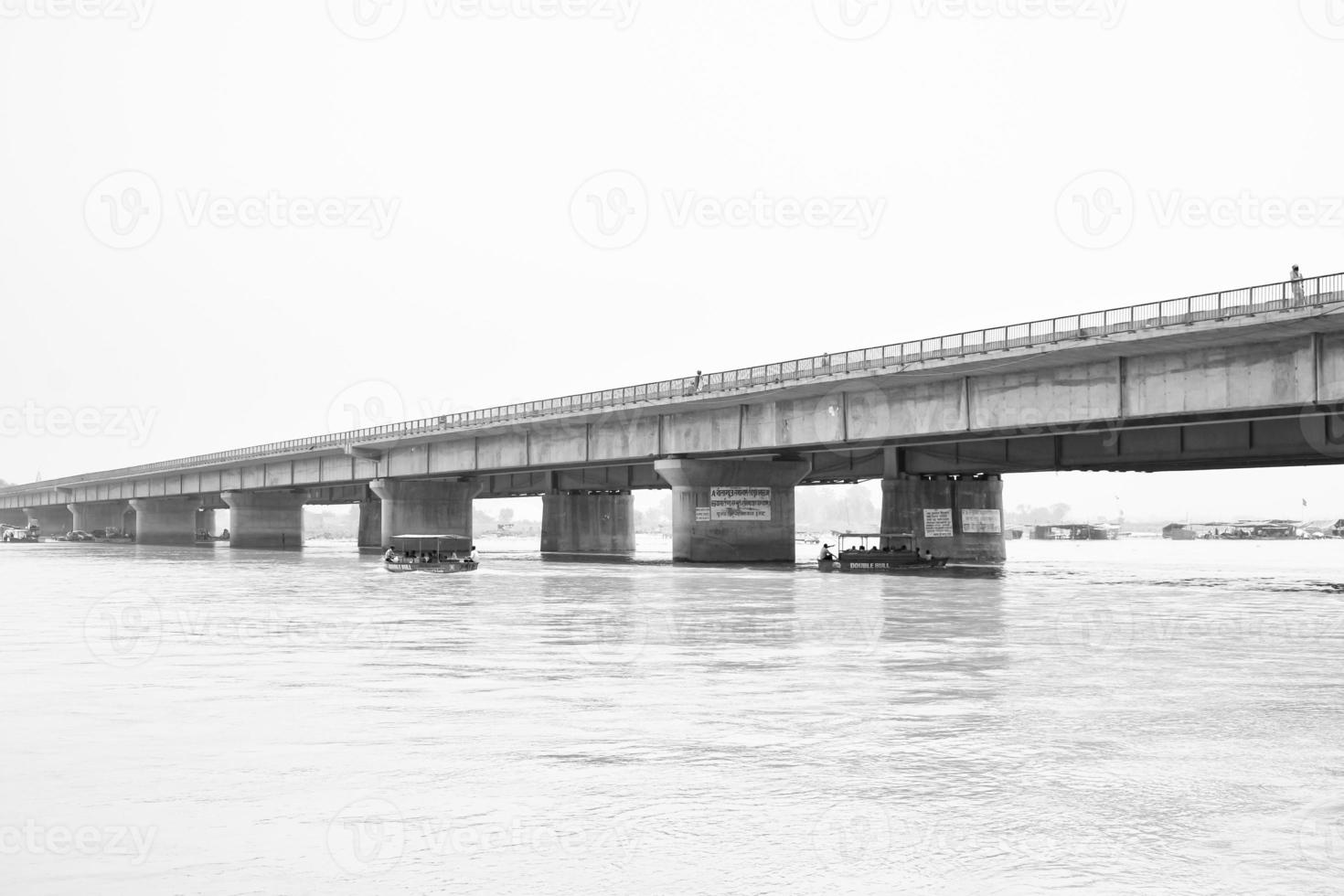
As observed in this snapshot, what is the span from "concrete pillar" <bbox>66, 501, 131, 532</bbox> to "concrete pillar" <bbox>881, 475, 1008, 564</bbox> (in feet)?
490

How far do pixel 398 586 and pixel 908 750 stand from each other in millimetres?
41416

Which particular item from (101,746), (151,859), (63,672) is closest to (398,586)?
(63,672)

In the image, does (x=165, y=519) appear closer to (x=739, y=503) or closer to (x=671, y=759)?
(x=739, y=503)

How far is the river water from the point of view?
31.1 feet

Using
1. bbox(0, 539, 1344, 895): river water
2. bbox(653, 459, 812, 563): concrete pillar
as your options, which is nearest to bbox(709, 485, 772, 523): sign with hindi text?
bbox(653, 459, 812, 563): concrete pillar

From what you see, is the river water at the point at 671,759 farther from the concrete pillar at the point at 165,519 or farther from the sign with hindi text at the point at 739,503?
the concrete pillar at the point at 165,519

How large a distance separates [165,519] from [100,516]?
39709 millimetres

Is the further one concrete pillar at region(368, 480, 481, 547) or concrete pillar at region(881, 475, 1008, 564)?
concrete pillar at region(368, 480, 481, 547)

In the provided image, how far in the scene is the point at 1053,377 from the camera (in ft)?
171

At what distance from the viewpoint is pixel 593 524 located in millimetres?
112562

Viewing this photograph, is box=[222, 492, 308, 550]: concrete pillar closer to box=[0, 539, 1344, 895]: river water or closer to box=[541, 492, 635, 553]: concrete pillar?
box=[541, 492, 635, 553]: concrete pillar

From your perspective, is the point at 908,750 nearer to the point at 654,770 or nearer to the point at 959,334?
the point at 654,770

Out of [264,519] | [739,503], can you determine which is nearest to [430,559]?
[739,503]

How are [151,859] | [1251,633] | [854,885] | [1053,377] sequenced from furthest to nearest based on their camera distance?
[1053,377]
[1251,633]
[151,859]
[854,885]
